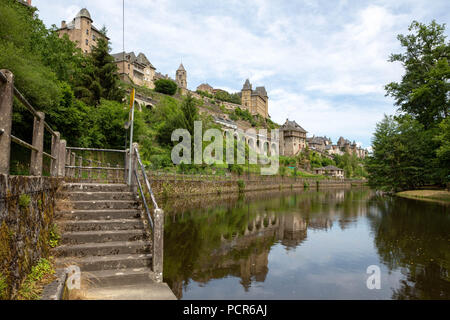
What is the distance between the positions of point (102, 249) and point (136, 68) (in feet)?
287

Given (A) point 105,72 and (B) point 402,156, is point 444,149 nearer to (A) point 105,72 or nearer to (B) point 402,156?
(B) point 402,156

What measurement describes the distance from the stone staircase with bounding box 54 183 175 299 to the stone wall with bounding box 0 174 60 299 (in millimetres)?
592

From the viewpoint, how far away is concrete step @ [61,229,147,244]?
5.70 metres

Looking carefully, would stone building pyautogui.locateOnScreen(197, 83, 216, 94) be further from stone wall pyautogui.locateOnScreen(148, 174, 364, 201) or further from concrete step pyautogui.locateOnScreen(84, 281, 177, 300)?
concrete step pyautogui.locateOnScreen(84, 281, 177, 300)

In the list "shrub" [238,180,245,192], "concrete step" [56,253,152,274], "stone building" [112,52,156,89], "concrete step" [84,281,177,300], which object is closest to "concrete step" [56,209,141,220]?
"concrete step" [56,253,152,274]

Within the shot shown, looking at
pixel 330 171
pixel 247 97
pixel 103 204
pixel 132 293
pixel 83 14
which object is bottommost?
pixel 132 293

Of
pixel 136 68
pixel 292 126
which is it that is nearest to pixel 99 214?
pixel 136 68

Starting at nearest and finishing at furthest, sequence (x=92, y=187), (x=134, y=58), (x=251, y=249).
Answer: (x=92, y=187) → (x=251, y=249) → (x=134, y=58)

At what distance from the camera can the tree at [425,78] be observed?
103ft

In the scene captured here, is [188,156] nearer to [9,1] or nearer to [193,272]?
[9,1]

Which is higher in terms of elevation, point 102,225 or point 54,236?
point 102,225

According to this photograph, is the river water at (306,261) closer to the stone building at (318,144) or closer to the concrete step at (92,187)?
the concrete step at (92,187)

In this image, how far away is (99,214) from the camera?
21.4 feet
